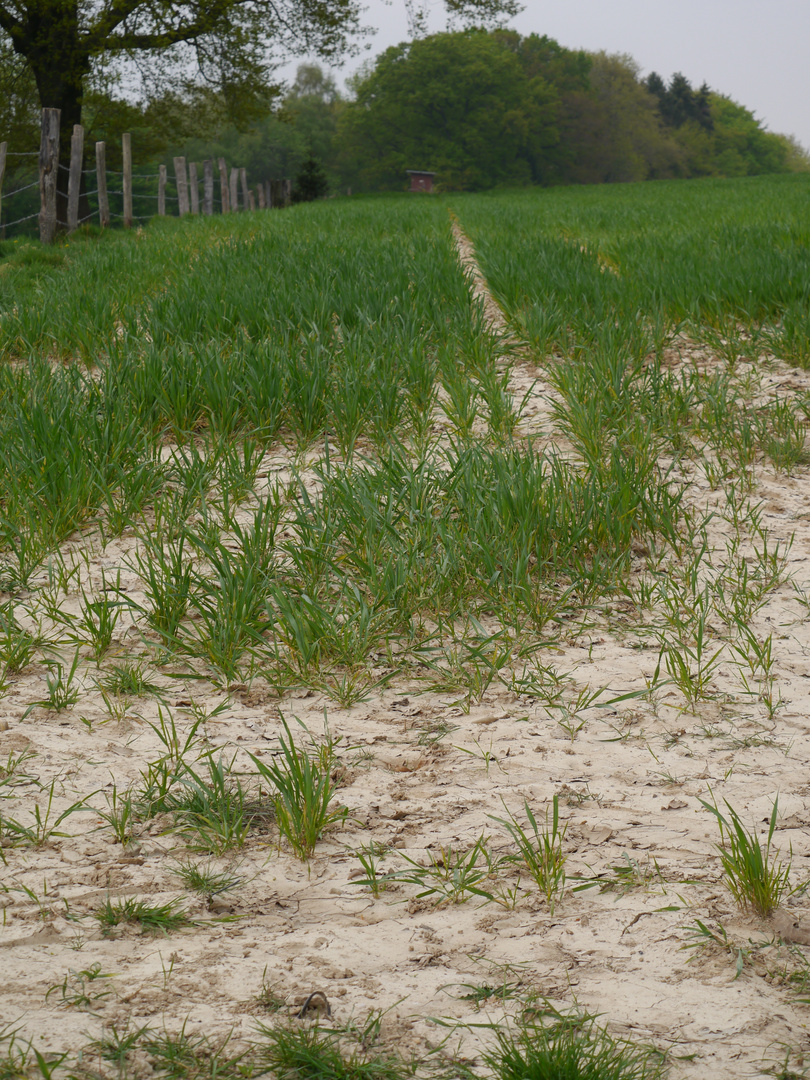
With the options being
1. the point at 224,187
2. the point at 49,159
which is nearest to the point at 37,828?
the point at 49,159

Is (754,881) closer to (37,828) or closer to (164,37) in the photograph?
(37,828)

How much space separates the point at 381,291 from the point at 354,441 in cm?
193

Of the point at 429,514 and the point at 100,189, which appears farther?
the point at 100,189

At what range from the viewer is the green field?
4.17 ft

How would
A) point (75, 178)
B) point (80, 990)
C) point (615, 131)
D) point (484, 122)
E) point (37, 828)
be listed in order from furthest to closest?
1. point (615, 131)
2. point (484, 122)
3. point (75, 178)
4. point (37, 828)
5. point (80, 990)

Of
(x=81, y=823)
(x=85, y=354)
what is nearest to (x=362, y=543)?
(x=81, y=823)

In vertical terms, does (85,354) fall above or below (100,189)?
below

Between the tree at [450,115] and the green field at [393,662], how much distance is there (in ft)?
205

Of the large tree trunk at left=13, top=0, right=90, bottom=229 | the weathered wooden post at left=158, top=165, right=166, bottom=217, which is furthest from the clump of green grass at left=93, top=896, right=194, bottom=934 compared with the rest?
the weathered wooden post at left=158, top=165, right=166, bottom=217

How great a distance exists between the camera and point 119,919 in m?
1.42

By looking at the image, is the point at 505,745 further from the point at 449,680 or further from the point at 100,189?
the point at 100,189

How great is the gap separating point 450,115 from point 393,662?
68.9 meters

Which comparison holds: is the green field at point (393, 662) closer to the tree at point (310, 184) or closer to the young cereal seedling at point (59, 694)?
the young cereal seedling at point (59, 694)

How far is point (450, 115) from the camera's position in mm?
62062
